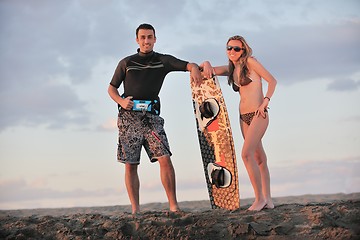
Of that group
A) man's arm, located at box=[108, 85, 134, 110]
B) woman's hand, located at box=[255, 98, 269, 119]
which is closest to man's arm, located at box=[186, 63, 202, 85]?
man's arm, located at box=[108, 85, 134, 110]

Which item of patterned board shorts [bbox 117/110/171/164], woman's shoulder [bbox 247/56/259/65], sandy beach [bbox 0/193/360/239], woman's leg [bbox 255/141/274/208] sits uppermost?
woman's shoulder [bbox 247/56/259/65]

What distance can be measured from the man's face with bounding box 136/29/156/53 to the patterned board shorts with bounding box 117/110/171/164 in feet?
2.71

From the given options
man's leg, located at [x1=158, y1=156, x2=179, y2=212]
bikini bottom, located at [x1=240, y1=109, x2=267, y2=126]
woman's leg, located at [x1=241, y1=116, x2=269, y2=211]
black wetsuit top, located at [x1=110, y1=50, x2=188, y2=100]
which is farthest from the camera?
black wetsuit top, located at [x1=110, y1=50, x2=188, y2=100]

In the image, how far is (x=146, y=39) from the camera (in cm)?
674

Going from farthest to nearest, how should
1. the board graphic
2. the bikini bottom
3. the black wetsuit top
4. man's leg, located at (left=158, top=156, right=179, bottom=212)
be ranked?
the board graphic → the black wetsuit top → man's leg, located at (left=158, top=156, right=179, bottom=212) → the bikini bottom

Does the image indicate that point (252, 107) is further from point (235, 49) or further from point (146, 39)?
point (146, 39)

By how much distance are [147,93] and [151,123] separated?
38cm

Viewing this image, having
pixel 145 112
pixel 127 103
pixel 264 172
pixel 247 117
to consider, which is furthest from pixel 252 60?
pixel 127 103

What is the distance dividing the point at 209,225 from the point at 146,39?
8.24ft

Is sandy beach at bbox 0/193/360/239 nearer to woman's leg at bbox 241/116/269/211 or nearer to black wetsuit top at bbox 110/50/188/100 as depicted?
woman's leg at bbox 241/116/269/211

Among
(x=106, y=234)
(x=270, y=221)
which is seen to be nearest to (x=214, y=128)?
(x=270, y=221)

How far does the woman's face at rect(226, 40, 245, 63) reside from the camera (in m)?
6.33

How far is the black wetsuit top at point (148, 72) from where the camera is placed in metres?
6.73

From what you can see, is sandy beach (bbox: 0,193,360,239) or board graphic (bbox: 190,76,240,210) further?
board graphic (bbox: 190,76,240,210)
